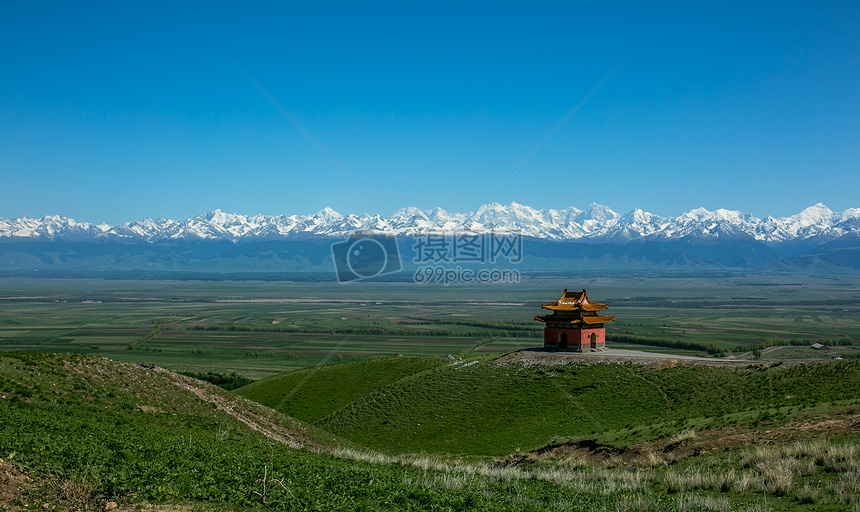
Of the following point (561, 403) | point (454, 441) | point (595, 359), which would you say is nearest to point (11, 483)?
point (454, 441)

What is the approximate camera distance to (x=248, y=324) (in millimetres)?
152500

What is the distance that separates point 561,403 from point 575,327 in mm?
9073

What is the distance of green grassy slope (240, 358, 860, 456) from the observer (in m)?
24.2

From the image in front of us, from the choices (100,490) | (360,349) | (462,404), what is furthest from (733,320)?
(100,490)

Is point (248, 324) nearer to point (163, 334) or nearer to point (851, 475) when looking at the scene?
point (163, 334)

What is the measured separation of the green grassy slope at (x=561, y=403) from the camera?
24.2 metres

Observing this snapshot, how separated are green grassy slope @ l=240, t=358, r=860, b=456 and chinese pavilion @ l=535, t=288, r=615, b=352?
12.7 ft

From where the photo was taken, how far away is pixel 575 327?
39.9m

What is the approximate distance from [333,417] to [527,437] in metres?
14.5

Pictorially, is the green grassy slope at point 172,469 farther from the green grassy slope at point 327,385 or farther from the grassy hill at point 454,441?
the green grassy slope at point 327,385

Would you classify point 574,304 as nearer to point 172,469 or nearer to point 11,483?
point 172,469

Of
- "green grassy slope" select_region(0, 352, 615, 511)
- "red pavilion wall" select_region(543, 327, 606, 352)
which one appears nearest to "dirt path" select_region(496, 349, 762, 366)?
"red pavilion wall" select_region(543, 327, 606, 352)

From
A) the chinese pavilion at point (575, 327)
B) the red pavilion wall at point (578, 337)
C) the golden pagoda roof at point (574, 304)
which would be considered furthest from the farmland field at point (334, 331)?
the golden pagoda roof at point (574, 304)

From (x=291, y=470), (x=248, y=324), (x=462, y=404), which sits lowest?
(x=248, y=324)
